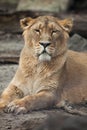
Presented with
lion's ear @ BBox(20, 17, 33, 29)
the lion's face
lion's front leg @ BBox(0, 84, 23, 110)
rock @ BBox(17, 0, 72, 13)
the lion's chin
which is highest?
lion's ear @ BBox(20, 17, 33, 29)

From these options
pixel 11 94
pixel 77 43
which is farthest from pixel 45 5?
pixel 11 94

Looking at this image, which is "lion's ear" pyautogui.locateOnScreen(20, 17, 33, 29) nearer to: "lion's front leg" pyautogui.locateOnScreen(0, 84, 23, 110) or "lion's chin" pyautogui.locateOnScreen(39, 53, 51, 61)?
"lion's chin" pyautogui.locateOnScreen(39, 53, 51, 61)

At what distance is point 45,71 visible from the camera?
6203 mm

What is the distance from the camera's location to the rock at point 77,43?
32.4ft

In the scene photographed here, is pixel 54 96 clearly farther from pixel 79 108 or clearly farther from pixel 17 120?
pixel 17 120

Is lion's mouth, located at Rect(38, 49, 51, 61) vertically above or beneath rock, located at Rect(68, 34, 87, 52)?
above

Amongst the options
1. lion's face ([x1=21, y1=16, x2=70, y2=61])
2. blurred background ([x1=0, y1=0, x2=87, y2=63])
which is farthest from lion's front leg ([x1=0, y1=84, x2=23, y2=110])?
blurred background ([x1=0, y1=0, x2=87, y2=63])

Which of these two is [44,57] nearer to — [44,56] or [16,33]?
[44,56]

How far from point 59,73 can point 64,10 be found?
8.34 meters

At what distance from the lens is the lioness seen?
5.86 m

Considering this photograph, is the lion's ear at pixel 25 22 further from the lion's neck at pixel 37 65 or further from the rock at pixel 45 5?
the rock at pixel 45 5

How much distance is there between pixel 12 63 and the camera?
28.6ft

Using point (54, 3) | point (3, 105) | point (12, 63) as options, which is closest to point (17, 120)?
point (3, 105)

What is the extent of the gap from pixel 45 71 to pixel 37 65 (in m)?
0.12
